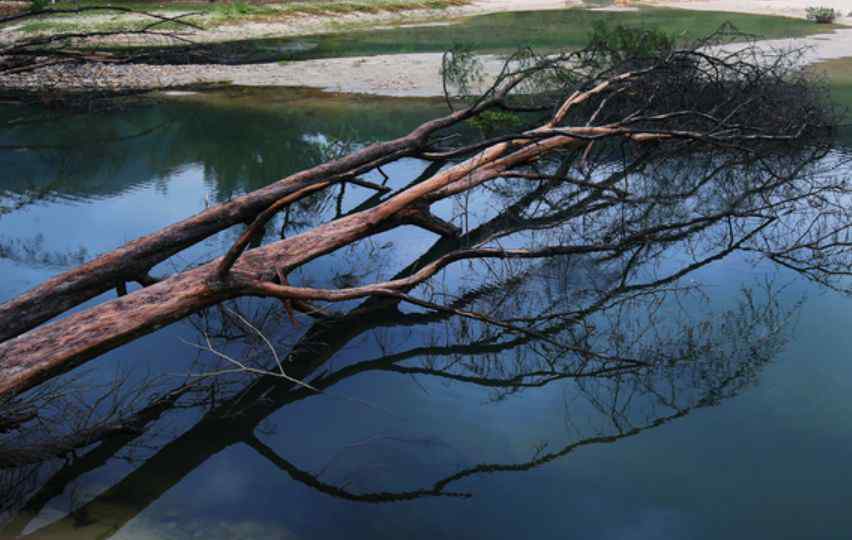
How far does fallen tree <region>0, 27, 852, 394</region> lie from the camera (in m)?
5.14

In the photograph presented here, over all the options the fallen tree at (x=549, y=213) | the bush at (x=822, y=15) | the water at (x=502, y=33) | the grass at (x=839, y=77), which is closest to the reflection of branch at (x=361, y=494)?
the fallen tree at (x=549, y=213)

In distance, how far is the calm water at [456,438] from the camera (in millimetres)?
3930

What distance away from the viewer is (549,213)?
842cm

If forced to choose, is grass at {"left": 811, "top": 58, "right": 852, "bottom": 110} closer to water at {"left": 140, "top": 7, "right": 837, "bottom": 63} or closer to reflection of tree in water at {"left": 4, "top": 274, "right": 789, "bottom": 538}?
water at {"left": 140, "top": 7, "right": 837, "bottom": 63}

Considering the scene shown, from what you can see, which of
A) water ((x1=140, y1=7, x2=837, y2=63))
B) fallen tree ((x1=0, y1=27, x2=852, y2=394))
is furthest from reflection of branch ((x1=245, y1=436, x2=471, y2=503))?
water ((x1=140, y1=7, x2=837, y2=63))

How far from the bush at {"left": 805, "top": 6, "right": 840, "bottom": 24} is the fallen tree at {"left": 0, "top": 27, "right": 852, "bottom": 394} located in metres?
14.5

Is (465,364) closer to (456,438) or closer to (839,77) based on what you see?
(456,438)

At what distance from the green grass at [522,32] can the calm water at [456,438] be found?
1488 centimetres

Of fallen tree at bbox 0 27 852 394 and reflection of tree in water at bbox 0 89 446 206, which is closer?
fallen tree at bbox 0 27 852 394

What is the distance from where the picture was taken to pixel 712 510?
394cm

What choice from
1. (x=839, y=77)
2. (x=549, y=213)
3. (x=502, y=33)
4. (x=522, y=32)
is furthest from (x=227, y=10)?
(x=549, y=213)

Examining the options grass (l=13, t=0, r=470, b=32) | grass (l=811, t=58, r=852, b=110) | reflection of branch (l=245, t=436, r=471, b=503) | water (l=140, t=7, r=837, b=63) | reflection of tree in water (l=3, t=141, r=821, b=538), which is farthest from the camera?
grass (l=13, t=0, r=470, b=32)

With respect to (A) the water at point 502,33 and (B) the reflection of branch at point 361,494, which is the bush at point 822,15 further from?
(B) the reflection of branch at point 361,494

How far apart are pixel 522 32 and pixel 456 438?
21809 millimetres
